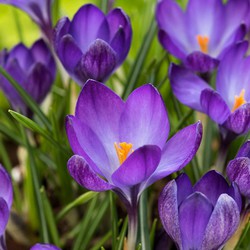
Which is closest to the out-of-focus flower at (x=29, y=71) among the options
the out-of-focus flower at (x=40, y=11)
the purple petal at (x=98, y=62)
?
the out-of-focus flower at (x=40, y=11)

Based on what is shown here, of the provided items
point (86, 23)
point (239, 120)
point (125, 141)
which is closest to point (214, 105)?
point (239, 120)

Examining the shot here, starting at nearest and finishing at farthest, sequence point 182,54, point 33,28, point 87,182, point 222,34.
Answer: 1. point 87,182
2. point 182,54
3. point 222,34
4. point 33,28

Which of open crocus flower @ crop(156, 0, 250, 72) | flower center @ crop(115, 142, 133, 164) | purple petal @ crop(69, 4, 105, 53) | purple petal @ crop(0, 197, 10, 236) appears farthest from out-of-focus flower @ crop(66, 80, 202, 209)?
open crocus flower @ crop(156, 0, 250, 72)

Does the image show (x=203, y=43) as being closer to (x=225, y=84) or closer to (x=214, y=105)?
(x=225, y=84)

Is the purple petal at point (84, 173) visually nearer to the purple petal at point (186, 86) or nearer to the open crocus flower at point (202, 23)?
the purple petal at point (186, 86)

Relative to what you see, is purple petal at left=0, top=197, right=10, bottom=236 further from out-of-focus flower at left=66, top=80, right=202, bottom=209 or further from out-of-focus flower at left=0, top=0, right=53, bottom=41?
out-of-focus flower at left=0, top=0, right=53, bottom=41

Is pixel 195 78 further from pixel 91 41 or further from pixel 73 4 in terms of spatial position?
pixel 73 4

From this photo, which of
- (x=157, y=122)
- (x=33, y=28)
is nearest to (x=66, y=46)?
(x=157, y=122)
